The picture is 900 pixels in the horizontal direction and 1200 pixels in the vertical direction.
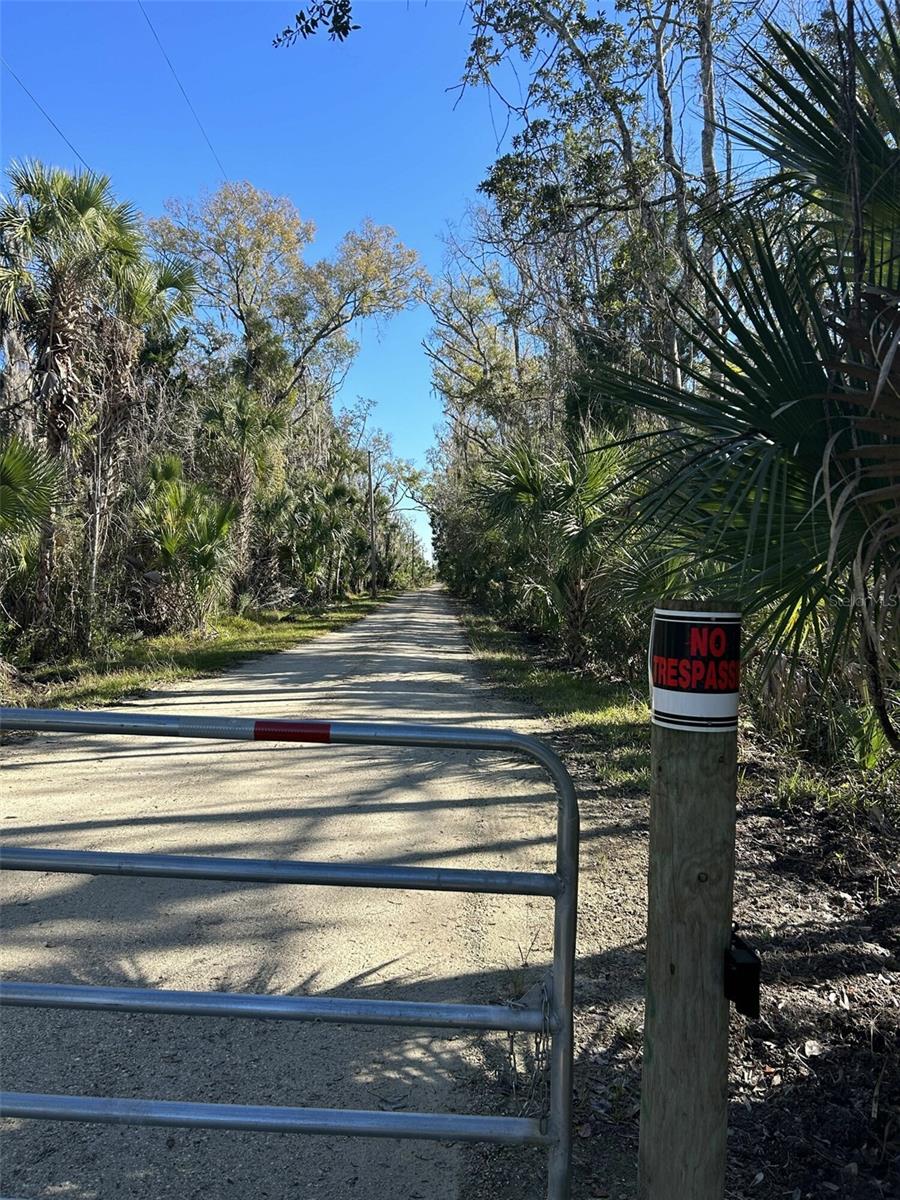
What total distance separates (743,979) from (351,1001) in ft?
2.84

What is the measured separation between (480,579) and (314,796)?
24.5m

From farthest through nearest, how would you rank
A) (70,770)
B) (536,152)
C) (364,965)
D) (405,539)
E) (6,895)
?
(405,539) → (536,152) → (70,770) → (6,895) → (364,965)

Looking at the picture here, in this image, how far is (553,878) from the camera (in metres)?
1.78

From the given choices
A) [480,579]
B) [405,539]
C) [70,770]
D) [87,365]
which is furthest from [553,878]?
[405,539]

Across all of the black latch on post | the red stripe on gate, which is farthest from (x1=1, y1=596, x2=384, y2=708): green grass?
the black latch on post

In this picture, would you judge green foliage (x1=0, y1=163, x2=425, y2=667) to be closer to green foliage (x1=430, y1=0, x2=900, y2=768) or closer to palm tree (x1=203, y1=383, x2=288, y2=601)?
palm tree (x1=203, y1=383, x2=288, y2=601)

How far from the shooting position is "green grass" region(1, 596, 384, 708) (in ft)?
31.5

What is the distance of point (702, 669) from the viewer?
1.58 metres

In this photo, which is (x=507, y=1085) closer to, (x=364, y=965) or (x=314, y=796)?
(x=364, y=965)

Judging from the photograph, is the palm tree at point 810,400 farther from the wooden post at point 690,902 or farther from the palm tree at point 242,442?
the palm tree at point 242,442

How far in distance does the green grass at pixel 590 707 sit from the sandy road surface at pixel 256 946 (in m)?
0.70

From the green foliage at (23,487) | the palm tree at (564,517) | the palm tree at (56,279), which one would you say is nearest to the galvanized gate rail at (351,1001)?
the palm tree at (564,517)

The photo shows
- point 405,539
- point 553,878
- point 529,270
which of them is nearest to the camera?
point 553,878

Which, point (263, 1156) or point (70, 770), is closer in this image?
point (263, 1156)
